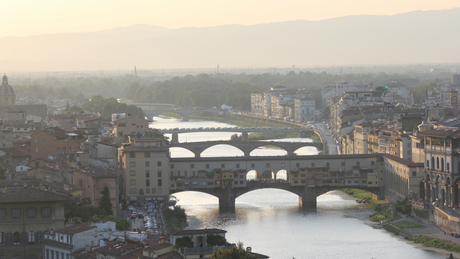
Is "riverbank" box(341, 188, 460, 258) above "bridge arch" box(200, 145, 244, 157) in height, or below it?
below

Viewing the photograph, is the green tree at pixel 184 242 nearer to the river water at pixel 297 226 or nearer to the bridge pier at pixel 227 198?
the river water at pixel 297 226

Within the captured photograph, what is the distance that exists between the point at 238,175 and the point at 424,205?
7.83m

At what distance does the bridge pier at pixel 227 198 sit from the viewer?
3297 cm

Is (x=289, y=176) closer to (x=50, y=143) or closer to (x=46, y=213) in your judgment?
(x=50, y=143)

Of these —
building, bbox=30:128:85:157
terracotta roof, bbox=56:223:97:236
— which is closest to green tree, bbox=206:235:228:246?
terracotta roof, bbox=56:223:97:236

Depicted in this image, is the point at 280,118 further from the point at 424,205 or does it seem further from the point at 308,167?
the point at 424,205

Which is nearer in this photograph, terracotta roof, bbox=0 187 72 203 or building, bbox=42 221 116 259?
building, bbox=42 221 116 259

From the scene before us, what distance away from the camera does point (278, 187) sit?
33.7 metres

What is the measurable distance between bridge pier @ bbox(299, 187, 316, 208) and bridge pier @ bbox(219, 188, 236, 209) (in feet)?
8.31

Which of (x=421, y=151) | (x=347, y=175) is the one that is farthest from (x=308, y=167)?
(x=421, y=151)

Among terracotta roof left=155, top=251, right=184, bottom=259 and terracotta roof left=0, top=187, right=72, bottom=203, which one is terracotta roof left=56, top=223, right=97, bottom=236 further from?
terracotta roof left=155, top=251, right=184, bottom=259

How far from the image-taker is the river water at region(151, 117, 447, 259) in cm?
2436

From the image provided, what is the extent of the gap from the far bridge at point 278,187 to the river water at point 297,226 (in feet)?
1.13

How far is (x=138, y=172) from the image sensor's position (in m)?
31.3
